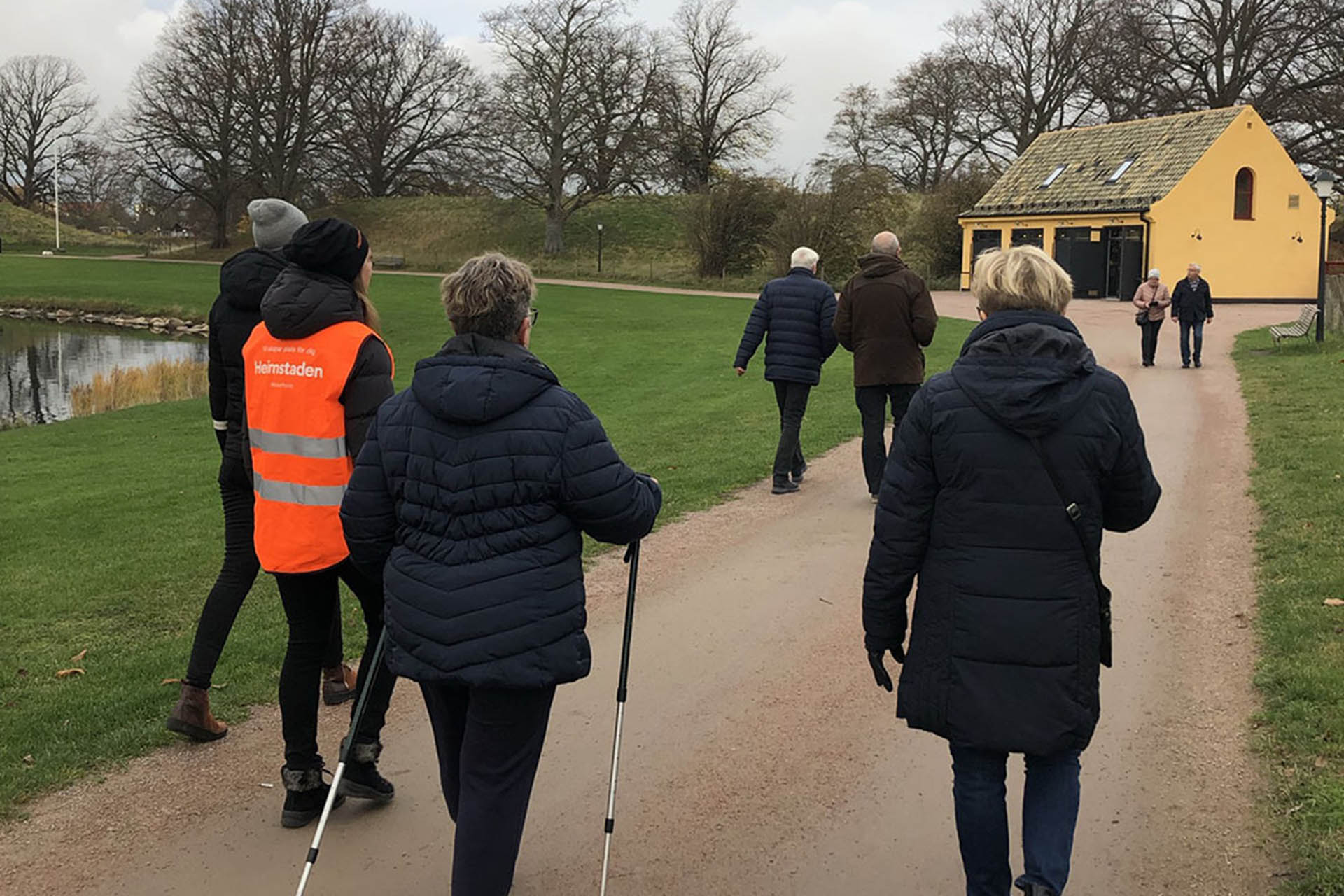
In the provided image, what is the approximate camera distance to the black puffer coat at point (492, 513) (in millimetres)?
3279

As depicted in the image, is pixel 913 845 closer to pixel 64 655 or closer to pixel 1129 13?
pixel 64 655

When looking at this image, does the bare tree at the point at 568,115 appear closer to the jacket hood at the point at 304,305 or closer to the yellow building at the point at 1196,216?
the yellow building at the point at 1196,216

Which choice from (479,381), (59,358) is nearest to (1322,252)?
(479,381)

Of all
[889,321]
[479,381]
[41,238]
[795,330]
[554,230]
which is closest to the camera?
[479,381]

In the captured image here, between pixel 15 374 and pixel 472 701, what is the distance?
27.8 meters

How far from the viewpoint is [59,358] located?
30.5 m

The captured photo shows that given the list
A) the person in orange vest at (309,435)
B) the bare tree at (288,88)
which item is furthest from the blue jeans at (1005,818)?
the bare tree at (288,88)

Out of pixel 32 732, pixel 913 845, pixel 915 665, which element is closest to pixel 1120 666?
pixel 913 845

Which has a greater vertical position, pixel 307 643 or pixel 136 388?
pixel 307 643

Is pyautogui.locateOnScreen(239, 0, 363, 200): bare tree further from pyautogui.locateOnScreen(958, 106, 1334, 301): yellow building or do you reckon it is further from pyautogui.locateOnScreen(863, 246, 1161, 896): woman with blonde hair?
pyautogui.locateOnScreen(863, 246, 1161, 896): woman with blonde hair

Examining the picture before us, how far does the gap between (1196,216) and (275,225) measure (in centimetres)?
3966

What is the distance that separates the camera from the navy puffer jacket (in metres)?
9.97

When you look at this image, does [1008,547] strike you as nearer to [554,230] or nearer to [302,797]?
[302,797]

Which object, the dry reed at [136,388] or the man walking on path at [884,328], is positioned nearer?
the man walking on path at [884,328]
